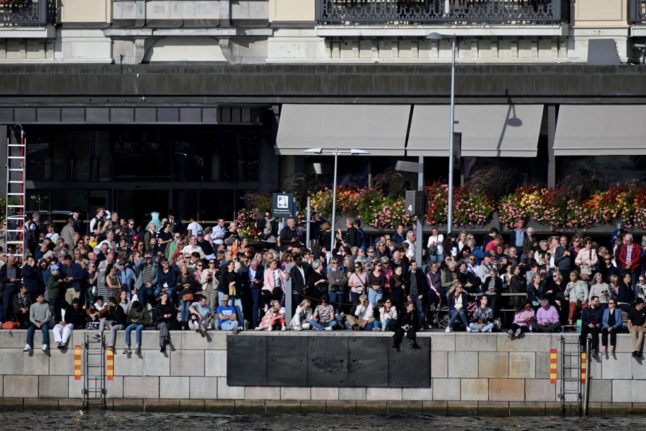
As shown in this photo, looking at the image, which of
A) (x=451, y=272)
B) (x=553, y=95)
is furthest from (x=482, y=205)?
(x=451, y=272)

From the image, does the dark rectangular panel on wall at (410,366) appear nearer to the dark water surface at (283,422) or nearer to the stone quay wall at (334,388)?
the stone quay wall at (334,388)

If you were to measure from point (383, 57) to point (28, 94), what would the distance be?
392 inches

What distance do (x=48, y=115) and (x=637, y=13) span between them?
1649 centimetres

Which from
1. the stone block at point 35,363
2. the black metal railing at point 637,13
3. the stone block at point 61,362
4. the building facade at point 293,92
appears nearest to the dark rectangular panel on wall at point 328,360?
the stone block at point 61,362

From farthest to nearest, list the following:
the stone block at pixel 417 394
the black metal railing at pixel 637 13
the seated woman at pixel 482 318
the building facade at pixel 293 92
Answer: the black metal railing at pixel 637 13 → the building facade at pixel 293 92 → the stone block at pixel 417 394 → the seated woman at pixel 482 318

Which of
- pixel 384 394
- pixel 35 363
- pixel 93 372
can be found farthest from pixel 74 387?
pixel 384 394

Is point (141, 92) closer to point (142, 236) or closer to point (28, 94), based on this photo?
point (28, 94)

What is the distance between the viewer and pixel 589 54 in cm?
5488

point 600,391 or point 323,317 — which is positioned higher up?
point 323,317

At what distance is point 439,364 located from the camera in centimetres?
4338

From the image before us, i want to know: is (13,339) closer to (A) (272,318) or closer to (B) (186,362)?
Result: (B) (186,362)

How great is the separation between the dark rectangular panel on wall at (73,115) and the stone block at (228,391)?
13471 millimetres

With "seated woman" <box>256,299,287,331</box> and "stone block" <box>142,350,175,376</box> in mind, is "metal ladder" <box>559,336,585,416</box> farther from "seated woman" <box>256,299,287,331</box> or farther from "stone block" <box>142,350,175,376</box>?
"stone block" <box>142,350,175,376</box>

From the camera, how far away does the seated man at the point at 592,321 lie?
42491mm
